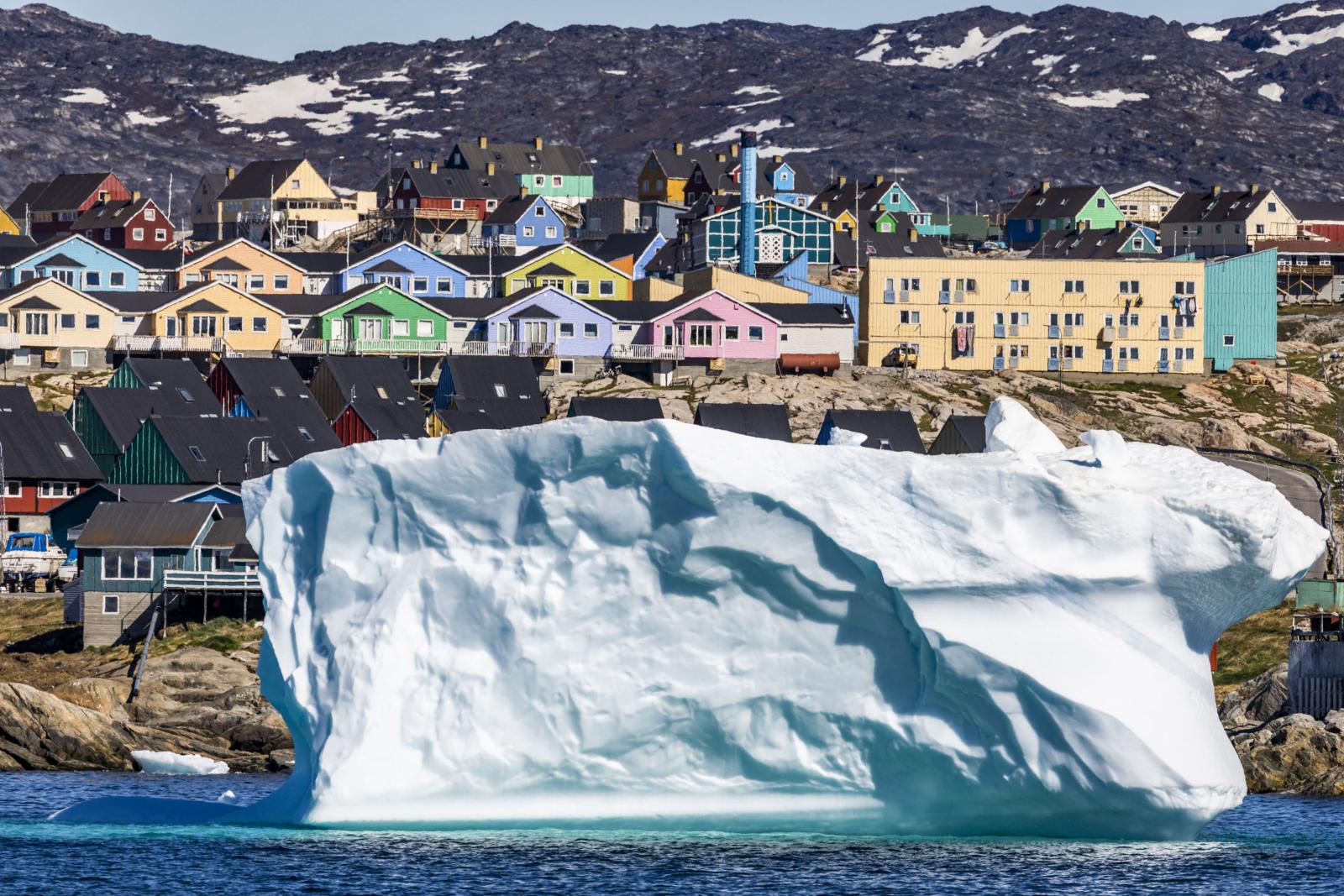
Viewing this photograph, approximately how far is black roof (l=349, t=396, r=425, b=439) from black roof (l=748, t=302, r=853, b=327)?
1599 centimetres

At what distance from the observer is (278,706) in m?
30.7

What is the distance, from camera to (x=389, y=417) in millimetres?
74125

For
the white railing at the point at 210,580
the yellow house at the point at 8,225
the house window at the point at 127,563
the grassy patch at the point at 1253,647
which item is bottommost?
the grassy patch at the point at 1253,647

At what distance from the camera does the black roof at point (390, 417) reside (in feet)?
240

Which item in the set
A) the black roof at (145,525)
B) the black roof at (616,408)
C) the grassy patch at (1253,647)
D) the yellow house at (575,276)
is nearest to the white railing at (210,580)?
the black roof at (145,525)

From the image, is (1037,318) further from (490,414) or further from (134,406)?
(134,406)

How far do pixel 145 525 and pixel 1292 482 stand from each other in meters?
33.6

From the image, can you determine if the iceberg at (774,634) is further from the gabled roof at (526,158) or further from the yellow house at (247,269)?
the gabled roof at (526,158)

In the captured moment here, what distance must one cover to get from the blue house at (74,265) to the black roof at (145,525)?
41.4 m

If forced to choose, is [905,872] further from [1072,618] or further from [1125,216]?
[1125,216]

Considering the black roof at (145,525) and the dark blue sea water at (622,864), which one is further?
the black roof at (145,525)

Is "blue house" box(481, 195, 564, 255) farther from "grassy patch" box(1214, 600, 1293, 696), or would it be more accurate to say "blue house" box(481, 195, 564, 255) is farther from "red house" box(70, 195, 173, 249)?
"grassy patch" box(1214, 600, 1293, 696)

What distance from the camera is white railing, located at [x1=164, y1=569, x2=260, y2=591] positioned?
179 feet

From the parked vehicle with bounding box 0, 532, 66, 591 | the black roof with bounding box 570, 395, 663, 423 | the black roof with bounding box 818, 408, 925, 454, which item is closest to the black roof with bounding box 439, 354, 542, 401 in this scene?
the black roof with bounding box 570, 395, 663, 423
